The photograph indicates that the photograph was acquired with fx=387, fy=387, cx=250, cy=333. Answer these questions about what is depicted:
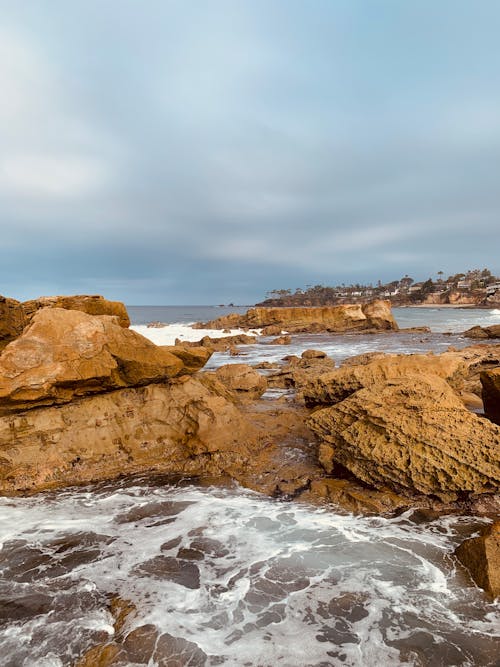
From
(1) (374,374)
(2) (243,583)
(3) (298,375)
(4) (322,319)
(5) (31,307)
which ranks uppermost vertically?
(5) (31,307)

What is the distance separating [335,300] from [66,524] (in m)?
119

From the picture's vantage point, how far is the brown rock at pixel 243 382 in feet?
36.0

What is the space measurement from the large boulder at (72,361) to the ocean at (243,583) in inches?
61.5

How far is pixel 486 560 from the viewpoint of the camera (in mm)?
3617

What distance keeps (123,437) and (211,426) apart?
5.04ft

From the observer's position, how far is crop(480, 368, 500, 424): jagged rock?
6.50m

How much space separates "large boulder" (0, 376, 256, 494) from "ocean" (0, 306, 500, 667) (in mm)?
714

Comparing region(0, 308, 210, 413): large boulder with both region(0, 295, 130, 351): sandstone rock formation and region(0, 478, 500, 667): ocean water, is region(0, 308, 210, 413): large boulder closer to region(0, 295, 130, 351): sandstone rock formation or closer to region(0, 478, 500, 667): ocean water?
region(0, 295, 130, 351): sandstone rock formation

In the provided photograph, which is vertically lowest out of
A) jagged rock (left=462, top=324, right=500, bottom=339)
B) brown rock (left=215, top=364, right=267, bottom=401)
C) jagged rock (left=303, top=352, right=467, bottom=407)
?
jagged rock (left=462, top=324, right=500, bottom=339)

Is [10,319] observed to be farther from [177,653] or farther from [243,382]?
[177,653]

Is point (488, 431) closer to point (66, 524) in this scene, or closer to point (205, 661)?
point (205, 661)

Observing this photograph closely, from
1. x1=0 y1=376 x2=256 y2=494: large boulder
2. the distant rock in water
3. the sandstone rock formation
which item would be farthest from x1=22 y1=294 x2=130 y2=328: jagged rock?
the distant rock in water

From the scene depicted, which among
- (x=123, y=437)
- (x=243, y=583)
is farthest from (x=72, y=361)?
(x=243, y=583)

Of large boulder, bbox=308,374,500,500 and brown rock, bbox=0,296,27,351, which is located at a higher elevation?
brown rock, bbox=0,296,27,351
